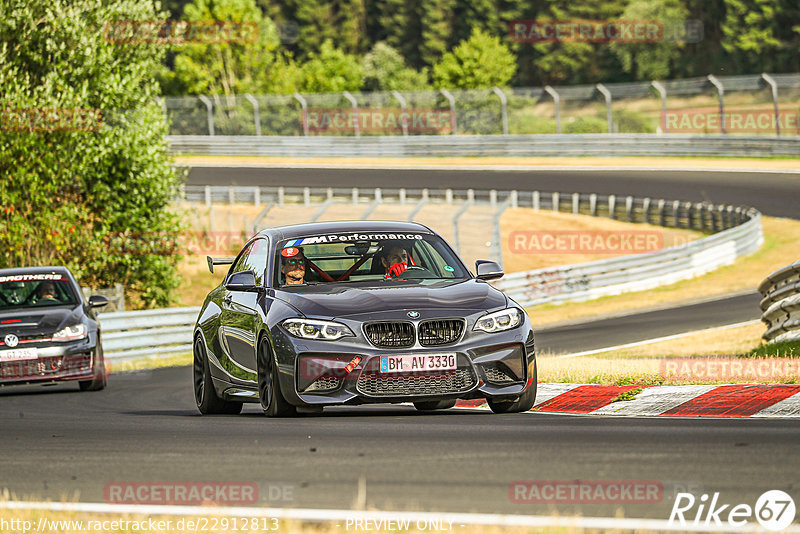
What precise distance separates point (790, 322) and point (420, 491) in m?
10.0

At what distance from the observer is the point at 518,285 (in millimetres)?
27969

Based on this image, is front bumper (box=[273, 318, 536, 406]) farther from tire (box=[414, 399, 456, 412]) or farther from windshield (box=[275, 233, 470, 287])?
tire (box=[414, 399, 456, 412])

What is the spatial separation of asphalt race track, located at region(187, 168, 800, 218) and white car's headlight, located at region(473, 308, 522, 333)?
31.2 m

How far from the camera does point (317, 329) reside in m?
8.58

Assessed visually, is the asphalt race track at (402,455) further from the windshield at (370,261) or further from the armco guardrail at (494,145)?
the armco guardrail at (494,145)

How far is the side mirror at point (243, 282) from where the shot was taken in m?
9.59

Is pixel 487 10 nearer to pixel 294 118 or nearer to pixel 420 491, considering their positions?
pixel 294 118

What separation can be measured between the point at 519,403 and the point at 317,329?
1637 mm

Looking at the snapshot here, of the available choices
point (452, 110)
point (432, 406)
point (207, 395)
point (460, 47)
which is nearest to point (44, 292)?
point (207, 395)

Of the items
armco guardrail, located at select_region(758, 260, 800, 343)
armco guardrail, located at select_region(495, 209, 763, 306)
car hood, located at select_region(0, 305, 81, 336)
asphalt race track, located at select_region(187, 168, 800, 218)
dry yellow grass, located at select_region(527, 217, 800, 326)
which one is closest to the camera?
armco guardrail, located at select_region(758, 260, 800, 343)

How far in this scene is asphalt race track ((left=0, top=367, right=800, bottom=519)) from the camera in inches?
219

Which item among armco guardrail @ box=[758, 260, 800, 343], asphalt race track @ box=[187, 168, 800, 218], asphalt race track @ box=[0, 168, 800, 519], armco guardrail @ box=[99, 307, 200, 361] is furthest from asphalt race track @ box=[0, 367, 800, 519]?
asphalt race track @ box=[187, 168, 800, 218]

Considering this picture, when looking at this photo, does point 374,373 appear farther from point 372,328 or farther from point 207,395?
point 207,395

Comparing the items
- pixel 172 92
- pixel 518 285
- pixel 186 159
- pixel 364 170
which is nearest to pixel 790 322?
pixel 518 285
